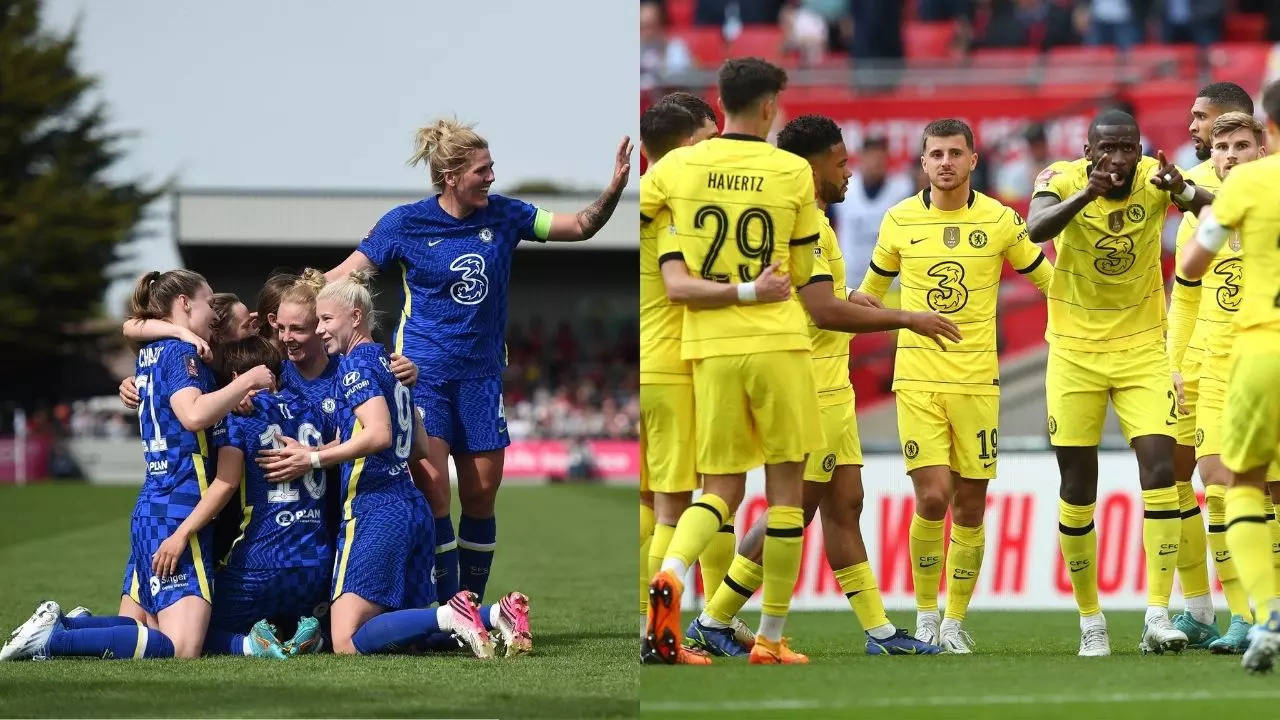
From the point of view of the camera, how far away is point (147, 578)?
6.55 m

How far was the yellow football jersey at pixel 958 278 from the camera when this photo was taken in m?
7.47

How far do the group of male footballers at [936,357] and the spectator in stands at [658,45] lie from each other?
12.0m

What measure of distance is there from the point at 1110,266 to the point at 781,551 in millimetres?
2132

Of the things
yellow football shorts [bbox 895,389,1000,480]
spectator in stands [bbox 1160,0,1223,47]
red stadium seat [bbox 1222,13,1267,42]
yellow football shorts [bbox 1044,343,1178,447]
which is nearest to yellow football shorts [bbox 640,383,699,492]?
yellow football shorts [bbox 895,389,1000,480]

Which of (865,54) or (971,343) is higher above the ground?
(865,54)

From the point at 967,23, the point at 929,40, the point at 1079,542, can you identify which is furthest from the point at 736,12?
the point at 1079,542

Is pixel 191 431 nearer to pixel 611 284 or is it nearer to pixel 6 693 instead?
pixel 6 693

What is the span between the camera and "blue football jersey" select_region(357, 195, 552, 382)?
732 centimetres

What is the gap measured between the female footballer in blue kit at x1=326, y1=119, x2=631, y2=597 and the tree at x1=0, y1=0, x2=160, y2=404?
39.5 metres

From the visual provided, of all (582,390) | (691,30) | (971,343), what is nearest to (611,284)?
(582,390)

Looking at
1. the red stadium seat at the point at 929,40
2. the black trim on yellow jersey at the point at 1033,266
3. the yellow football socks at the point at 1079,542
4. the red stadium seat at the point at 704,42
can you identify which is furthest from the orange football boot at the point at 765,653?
the red stadium seat at the point at 929,40

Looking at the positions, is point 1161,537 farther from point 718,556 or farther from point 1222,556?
point 718,556

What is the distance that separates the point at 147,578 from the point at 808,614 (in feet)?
18.1

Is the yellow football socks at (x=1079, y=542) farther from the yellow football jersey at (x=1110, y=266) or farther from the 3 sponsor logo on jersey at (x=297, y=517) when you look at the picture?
the 3 sponsor logo on jersey at (x=297, y=517)
